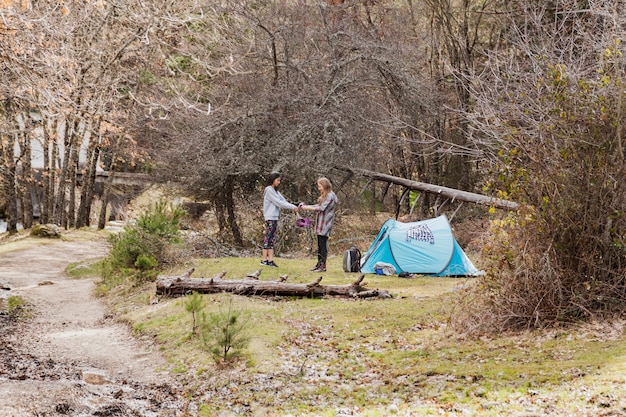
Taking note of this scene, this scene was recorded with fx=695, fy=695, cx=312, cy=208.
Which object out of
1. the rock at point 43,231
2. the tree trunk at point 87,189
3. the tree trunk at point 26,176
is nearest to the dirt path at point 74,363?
the rock at point 43,231

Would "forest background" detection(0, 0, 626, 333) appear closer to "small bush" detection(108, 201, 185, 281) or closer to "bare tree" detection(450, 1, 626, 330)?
"bare tree" detection(450, 1, 626, 330)

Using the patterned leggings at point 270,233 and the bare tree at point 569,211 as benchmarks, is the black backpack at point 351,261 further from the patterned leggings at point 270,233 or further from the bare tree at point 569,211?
the bare tree at point 569,211

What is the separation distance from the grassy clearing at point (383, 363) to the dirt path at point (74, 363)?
17.9 inches

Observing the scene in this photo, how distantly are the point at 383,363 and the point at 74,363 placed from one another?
4.29 metres

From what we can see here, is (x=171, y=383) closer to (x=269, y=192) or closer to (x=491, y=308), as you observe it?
(x=491, y=308)

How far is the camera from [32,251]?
2312 centimetres

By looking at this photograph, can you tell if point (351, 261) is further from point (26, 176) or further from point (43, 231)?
point (26, 176)

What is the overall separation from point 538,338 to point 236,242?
47.8 ft

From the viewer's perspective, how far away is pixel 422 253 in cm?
A: 1623

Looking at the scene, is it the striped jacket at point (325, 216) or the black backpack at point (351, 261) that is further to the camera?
the black backpack at point (351, 261)

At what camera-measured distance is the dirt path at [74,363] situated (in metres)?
7.22

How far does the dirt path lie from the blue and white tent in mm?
6494

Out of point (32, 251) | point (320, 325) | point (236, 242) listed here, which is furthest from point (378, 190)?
point (320, 325)

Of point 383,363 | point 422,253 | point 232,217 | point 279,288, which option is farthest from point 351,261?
point 383,363
